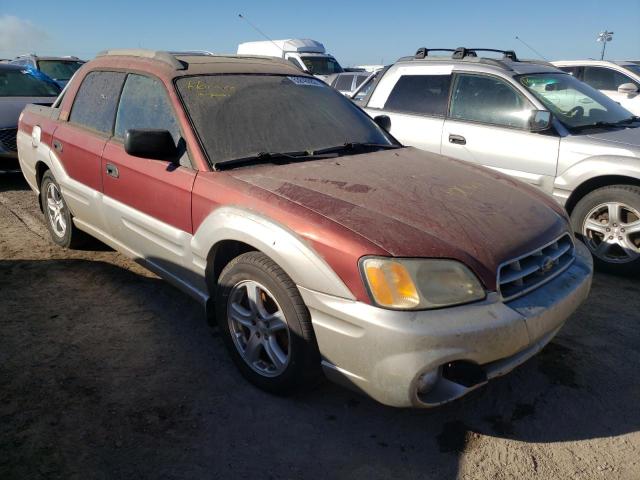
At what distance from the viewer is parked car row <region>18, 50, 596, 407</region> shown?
7.23 ft

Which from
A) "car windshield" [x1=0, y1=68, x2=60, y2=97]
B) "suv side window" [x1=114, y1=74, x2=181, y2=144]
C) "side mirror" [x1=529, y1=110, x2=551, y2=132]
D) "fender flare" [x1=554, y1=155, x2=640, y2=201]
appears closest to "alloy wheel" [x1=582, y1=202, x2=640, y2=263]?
"fender flare" [x1=554, y1=155, x2=640, y2=201]

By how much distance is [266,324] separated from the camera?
2.67 meters

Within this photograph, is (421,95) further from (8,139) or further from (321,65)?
(321,65)

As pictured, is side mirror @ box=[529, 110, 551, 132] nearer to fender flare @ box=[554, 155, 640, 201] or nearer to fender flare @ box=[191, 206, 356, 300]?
fender flare @ box=[554, 155, 640, 201]

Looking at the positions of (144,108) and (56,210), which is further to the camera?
(56,210)

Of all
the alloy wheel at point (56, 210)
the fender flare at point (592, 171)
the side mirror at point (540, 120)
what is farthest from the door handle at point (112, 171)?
the fender flare at point (592, 171)

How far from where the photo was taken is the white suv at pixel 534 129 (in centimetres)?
432

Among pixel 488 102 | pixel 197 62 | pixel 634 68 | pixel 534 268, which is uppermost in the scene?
pixel 634 68

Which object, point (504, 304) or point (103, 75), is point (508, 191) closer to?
point (504, 304)

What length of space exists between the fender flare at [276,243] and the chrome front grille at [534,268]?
722 mm

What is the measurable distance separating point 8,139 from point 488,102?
5.93 meters

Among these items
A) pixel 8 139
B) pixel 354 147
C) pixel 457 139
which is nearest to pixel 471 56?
pixel 457 139

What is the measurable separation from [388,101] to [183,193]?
363 centimetres

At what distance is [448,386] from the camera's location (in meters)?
2.29
